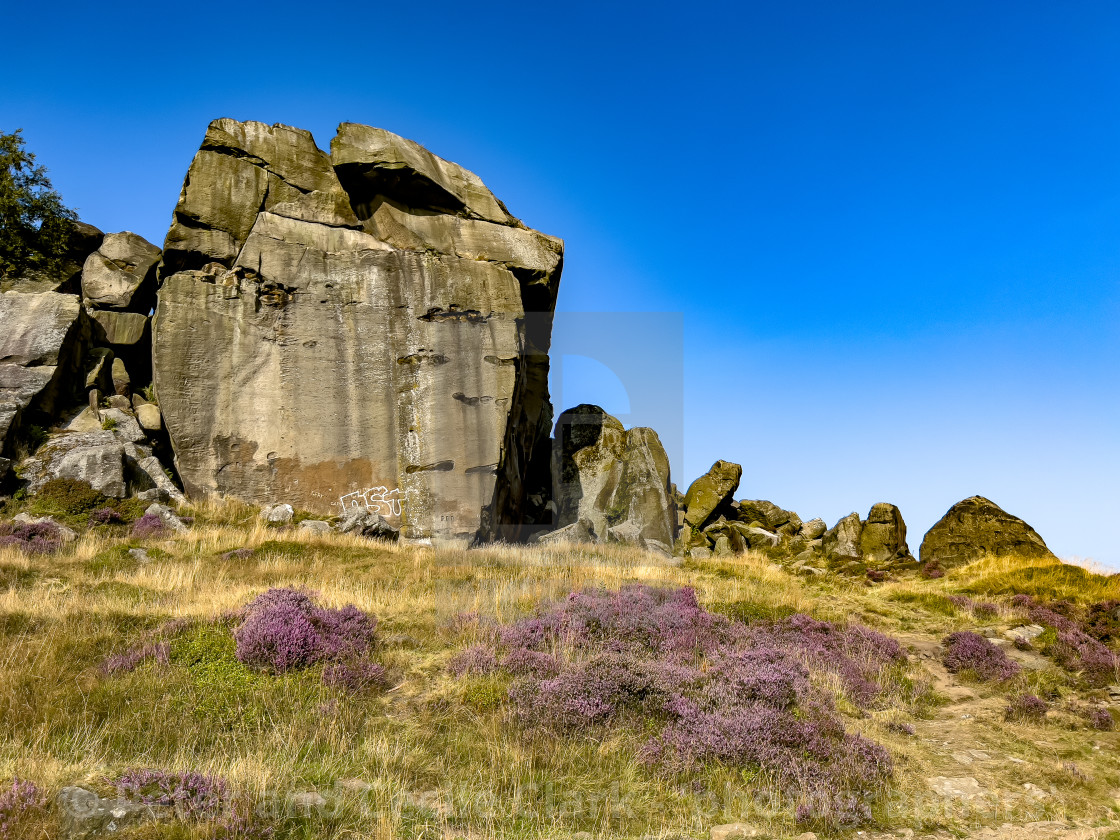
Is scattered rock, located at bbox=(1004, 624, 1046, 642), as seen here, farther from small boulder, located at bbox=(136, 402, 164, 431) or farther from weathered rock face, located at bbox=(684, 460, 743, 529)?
small boulder, located at bbox=(136, 402, 164, 431)

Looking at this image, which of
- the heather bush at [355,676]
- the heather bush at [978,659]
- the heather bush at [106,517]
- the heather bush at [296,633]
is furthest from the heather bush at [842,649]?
the heather bush at [106,517]

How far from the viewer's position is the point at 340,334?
819 inches

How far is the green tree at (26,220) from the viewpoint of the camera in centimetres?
2417

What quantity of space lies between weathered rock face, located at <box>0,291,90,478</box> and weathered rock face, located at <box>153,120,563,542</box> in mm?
3474

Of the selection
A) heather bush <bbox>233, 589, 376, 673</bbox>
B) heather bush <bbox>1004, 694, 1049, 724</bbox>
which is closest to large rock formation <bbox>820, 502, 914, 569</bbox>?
heather bush <bbox>1004, 694, 1049, 724</bbox>

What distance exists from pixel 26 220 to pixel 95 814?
28.3 metres

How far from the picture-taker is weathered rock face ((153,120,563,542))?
19.9 m

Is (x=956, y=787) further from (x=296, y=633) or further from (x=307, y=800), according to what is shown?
(x=296, y=633)

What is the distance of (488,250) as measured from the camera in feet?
75.8

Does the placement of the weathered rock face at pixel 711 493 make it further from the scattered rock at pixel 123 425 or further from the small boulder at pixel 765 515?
the scattered rock at pixel 123 425

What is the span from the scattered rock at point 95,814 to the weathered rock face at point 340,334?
15.6 m

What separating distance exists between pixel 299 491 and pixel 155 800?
53.4 feet

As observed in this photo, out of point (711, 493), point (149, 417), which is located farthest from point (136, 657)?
point (711, 493)

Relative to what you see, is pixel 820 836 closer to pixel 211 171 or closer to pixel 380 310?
pixel 380 310
